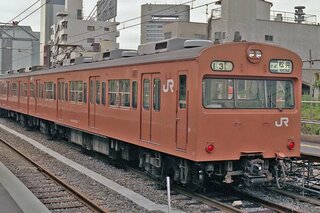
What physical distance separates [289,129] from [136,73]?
3.76 metres

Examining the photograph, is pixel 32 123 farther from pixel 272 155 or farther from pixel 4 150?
pixel 272 155

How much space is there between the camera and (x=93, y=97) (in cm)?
1541

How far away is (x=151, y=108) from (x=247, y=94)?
89.1 inches

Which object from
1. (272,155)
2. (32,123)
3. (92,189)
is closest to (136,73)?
(92,189)

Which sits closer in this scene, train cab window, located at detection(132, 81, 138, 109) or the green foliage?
train cab window, located at detection(132, 81, 138, 109)

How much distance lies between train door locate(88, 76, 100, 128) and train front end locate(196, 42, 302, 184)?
5868 mm

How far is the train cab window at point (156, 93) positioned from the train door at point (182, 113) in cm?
88

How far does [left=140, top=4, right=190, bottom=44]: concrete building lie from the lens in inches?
3167

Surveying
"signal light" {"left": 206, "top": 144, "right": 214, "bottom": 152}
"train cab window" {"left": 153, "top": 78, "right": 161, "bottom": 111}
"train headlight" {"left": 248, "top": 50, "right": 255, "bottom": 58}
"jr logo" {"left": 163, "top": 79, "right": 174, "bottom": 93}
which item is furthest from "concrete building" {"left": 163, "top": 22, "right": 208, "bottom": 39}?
"signal light" {"left": 206, "top": 144, "right": 214, "bottom": 152}

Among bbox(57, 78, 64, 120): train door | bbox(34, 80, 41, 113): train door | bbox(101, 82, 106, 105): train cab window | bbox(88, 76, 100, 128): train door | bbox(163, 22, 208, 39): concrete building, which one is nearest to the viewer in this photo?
bbox(101, 82, 106, 105): train cab window

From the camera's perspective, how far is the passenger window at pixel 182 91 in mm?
9875

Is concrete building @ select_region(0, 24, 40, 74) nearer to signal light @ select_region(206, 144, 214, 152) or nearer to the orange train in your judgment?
the orange train

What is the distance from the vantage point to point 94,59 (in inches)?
677

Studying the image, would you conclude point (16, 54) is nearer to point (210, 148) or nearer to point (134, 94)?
point (134, 94)
